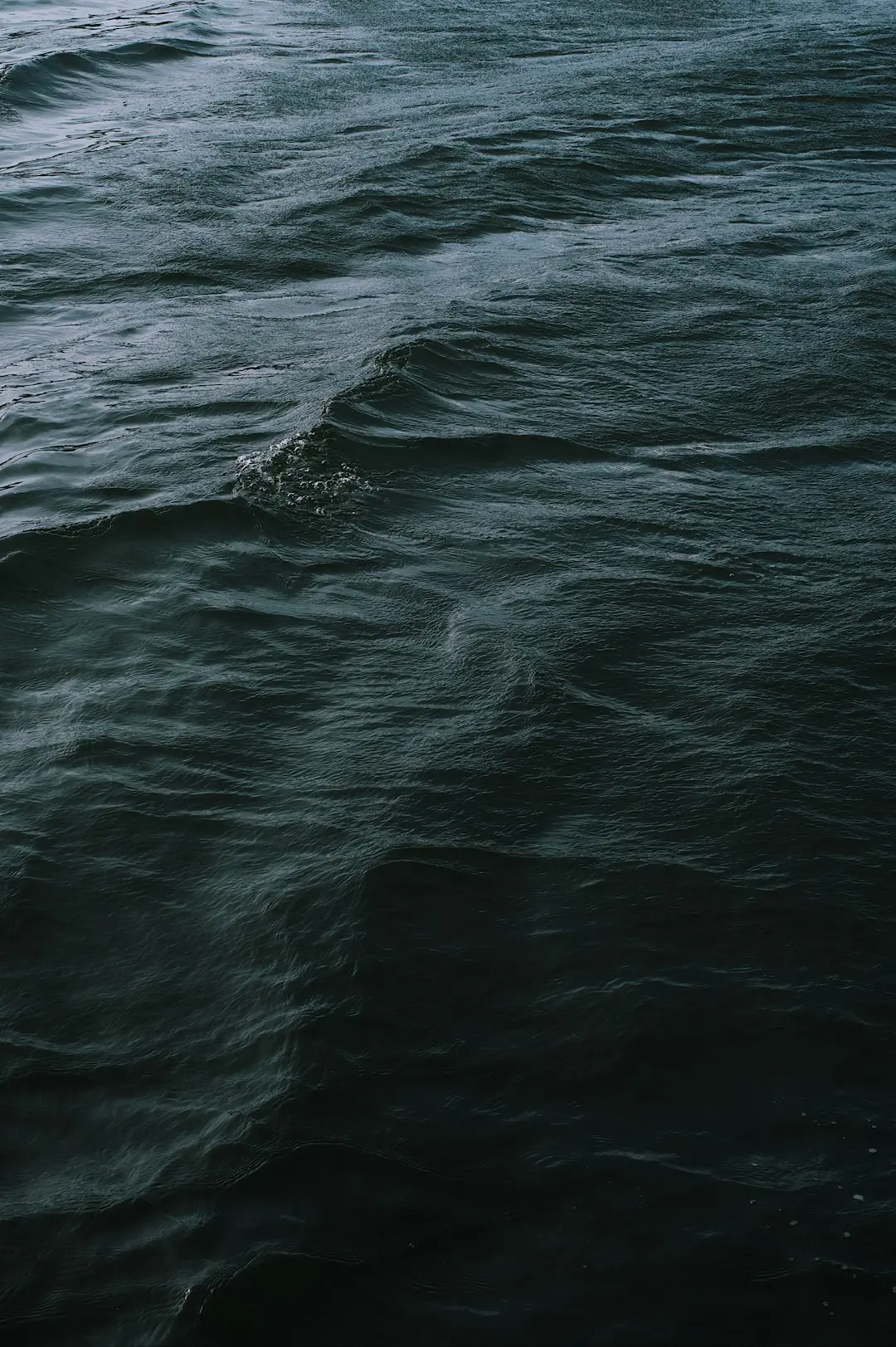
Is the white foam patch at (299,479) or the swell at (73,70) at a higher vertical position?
the swell at (73,70)

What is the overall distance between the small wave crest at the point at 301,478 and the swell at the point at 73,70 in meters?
11.1

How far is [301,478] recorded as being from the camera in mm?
7051

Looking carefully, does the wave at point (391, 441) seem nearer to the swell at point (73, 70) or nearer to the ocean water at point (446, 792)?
the ocean water at point (446, 792)

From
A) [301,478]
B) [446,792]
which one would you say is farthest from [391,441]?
[446,792]

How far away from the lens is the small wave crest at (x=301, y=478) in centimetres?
681

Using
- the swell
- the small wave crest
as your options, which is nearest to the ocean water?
the small wave crest

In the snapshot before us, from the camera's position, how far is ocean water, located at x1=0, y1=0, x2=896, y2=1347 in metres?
3.28

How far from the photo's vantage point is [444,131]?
569 inches

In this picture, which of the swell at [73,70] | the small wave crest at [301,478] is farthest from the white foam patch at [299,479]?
the swell at [73,70]

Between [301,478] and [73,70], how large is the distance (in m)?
13.2

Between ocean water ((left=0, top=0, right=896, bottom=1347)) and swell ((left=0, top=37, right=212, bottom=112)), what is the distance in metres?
6.50

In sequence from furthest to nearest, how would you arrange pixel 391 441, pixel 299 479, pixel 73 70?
pixel 73 70 < pixel 391 441 < pixel 299 479

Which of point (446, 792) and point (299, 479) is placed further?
point (299, 479)

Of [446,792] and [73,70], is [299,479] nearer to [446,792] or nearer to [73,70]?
[446,792]
